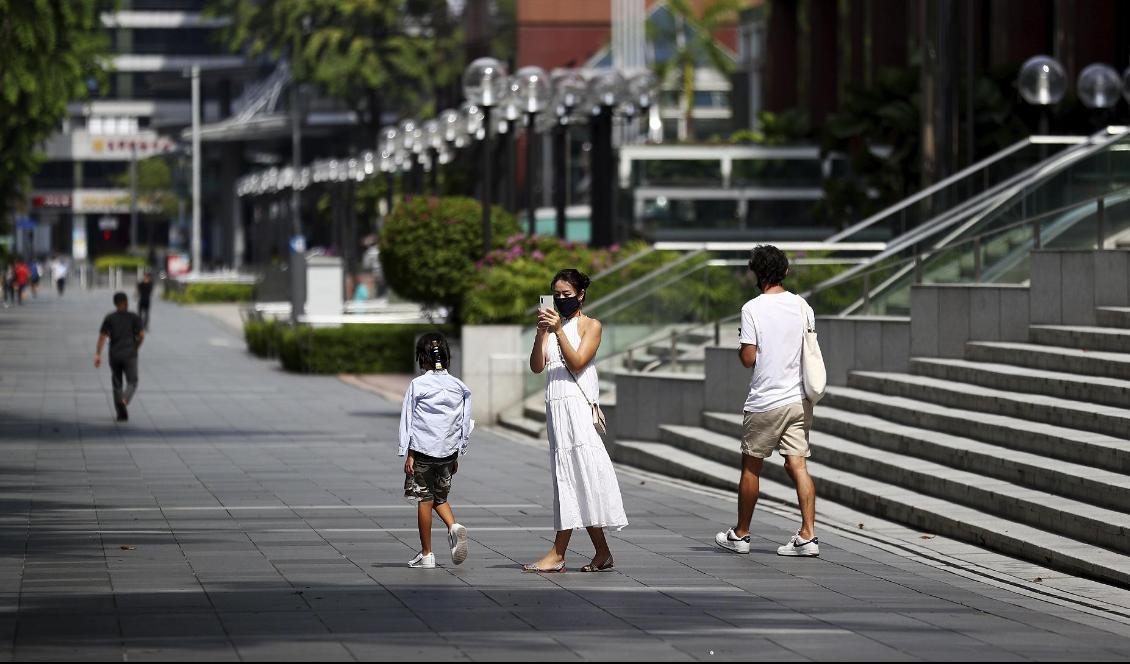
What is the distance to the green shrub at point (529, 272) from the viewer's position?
23.1m

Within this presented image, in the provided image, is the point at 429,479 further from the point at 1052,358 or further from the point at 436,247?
the point at 436,247

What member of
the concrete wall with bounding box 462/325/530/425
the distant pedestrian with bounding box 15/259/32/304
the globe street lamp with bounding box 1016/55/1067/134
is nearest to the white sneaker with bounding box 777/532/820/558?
the concrete wall with bounding box 462/325/530/425

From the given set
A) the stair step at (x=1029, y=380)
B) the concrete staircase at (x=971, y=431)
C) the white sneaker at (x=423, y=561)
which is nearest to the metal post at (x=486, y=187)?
the concrete staircase at (x=971, y=431)

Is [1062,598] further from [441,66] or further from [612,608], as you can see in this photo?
[441,66]

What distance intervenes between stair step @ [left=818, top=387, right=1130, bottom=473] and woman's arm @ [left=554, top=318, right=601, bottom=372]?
143 inches

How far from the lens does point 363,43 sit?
74375 millimetres

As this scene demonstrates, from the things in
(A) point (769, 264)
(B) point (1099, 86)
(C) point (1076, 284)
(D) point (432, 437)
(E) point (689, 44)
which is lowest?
(D) point (432, 437)

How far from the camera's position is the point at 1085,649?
9078 millimetres

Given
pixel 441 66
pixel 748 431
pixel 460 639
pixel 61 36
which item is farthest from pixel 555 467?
pixel 441 66

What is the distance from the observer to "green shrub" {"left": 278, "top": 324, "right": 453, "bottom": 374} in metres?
33.5

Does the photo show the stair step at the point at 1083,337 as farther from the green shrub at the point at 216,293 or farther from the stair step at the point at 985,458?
the green shrub at the point at 216,293

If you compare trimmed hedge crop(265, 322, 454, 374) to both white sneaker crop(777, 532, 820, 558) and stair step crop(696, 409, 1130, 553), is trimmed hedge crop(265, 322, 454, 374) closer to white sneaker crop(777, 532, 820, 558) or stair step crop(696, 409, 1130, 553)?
stair step crop(696, 409, 1130, 553)

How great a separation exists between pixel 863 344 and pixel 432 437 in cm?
803

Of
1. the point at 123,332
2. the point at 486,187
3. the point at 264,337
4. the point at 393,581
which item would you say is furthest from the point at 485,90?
the point at 393,581
